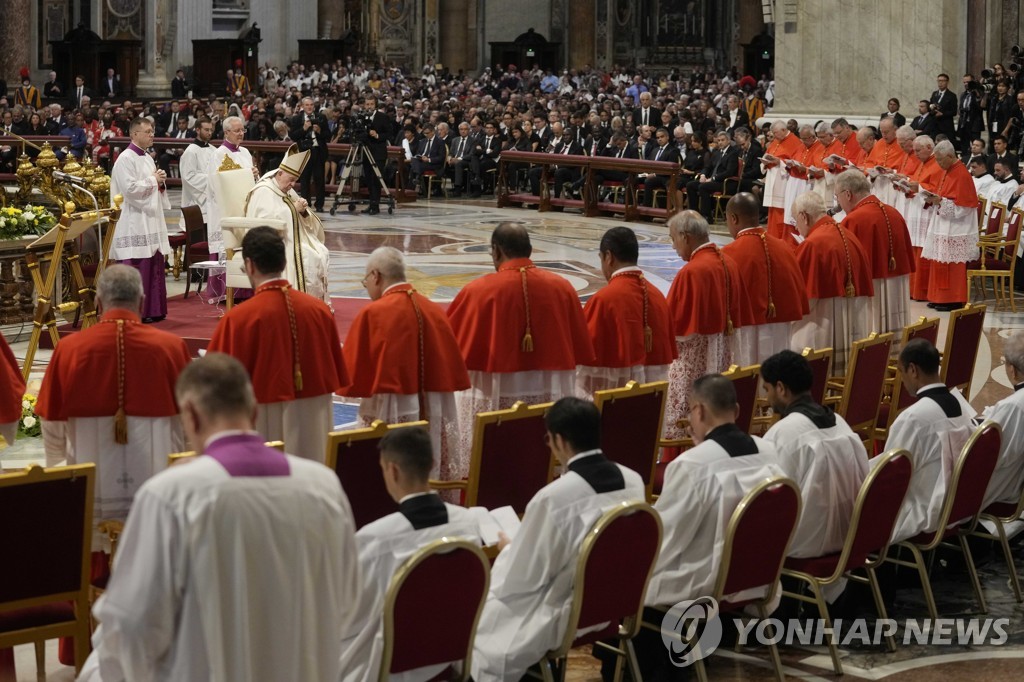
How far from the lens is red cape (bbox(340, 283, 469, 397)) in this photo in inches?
248

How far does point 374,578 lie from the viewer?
163 inches

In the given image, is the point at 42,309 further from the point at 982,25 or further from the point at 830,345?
the point at 982,25

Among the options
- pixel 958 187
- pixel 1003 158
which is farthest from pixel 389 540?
pixel 1003 158

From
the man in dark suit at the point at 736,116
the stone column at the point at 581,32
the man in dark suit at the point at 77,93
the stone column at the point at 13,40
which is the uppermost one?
the stone column at the point at 581,32

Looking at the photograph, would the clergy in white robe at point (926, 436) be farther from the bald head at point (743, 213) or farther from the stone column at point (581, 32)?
the stone column at point (581, 32)

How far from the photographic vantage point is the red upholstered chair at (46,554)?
4402mm

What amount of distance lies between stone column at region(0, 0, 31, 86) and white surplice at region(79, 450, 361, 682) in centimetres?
2821

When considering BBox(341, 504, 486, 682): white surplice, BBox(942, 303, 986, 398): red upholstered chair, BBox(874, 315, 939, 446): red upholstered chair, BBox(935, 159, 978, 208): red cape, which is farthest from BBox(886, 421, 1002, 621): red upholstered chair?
BBox(935, 159, 978, 208): red cape

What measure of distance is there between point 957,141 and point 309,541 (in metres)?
16.8

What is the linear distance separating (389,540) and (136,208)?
7.97m

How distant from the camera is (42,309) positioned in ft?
29.2

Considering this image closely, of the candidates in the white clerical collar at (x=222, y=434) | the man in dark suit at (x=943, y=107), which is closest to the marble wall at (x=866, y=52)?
the man in dark suit at (x=943, y=107)

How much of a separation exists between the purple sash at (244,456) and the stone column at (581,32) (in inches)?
1432

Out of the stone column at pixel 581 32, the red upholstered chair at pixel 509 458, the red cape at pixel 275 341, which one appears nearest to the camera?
the red upholstered chair at pixel 509 458
